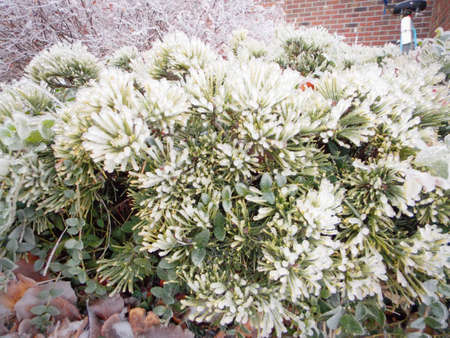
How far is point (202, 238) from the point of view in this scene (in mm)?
723

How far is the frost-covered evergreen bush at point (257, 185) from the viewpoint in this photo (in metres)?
0.67

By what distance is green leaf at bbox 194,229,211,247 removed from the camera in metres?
0.72

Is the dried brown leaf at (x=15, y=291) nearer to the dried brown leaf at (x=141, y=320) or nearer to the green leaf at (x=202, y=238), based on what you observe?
the dried brown leaf at (x=141, y=320)

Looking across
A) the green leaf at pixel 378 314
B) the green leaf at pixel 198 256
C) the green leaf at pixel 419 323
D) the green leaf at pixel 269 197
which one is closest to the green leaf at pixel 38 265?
the green leaf at pixel 198 256

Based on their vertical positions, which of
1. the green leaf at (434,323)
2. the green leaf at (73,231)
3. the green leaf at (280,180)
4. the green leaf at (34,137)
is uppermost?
the green leaf at (34,137)

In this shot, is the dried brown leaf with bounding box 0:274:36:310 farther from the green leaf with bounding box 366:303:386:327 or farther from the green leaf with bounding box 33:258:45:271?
the green leaf with bounding box 366:303:386:327

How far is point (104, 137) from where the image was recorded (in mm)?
597

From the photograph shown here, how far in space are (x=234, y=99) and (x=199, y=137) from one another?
0.16 metres

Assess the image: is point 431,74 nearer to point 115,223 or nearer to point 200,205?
point 200,205

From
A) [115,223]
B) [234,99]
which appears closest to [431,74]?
[234,99]

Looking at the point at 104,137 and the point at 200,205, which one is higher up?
the point at 104,137

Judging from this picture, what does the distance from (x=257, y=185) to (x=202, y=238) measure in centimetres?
27

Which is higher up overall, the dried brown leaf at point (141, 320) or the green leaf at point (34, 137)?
the green leaf at point (34, 137)

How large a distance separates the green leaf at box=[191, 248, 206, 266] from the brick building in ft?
19.4
